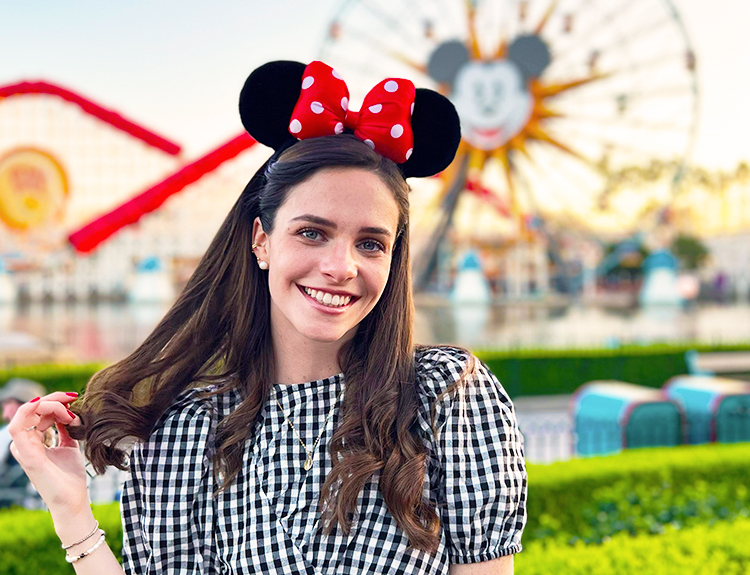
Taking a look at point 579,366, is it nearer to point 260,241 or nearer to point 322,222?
point 260,241

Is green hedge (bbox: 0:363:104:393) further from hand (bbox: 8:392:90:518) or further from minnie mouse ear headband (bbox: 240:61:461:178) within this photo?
minnie mouse ear headband (bbox: 240:61:461:178)

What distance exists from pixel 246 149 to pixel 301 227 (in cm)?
1753

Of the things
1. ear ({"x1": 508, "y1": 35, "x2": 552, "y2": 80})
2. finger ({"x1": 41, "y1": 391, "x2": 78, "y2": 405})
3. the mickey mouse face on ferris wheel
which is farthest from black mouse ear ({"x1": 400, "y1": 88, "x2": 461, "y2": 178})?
ear ({"x1": 508, "y1": 35, "x2": 552, "y2": 80})

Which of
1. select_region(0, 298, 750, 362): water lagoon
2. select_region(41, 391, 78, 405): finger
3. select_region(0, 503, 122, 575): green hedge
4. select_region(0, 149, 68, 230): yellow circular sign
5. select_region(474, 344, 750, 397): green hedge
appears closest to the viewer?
select_region(41, 391, 78, 405): finger

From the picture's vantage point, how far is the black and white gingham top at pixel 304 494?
121 cm

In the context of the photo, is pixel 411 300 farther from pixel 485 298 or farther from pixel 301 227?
pixel 485 298

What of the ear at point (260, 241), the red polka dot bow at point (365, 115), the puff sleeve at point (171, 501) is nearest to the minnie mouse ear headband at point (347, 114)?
the red polka dot bow at point (365, 115)

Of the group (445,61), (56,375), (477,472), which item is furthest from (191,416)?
(445,61)

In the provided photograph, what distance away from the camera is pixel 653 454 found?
13.7ft

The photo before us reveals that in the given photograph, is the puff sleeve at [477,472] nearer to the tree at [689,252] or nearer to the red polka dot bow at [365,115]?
the red polka dot bow at [365,115]

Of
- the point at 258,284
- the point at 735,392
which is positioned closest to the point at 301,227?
the point at 258,284

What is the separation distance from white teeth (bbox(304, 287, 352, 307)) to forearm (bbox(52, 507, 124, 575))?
516mm

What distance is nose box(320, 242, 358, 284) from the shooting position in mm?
1223

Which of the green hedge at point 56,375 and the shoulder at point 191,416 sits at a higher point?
the shoulder at point 191,416
